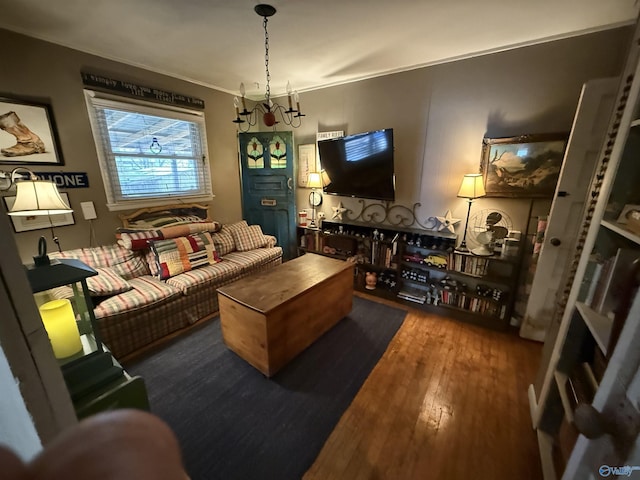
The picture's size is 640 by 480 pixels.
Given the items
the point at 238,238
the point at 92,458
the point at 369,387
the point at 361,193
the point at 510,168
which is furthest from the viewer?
the point at 238,238

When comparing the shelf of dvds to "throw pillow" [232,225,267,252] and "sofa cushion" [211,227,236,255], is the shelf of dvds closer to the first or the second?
"throw pillow" [232,225,267,252]

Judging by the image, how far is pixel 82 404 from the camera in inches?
32.9

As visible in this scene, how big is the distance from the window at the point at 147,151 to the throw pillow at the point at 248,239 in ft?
2.11

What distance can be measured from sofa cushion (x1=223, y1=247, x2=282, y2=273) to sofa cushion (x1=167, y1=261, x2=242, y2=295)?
8 centimetres

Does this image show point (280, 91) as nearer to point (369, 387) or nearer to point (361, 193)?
point (361, 193)

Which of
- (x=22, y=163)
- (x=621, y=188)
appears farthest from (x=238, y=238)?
(x=621, y=188)

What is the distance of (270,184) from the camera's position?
371 cm

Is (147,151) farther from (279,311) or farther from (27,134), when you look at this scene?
(279,311)

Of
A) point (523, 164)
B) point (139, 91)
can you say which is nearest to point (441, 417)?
point (523, 164)

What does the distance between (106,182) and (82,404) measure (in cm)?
240

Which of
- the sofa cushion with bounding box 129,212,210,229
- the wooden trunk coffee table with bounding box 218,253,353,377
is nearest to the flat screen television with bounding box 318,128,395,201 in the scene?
the wooden trunk coffee table with bounding box 218,253,353,377

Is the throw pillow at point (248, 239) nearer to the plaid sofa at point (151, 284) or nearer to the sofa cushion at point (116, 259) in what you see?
the plaid sofa at point (151, 284)

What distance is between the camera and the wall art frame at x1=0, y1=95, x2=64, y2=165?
1999 mm

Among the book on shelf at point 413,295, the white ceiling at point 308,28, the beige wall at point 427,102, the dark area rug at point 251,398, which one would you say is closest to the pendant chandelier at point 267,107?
the white ceiling at point 308,28
